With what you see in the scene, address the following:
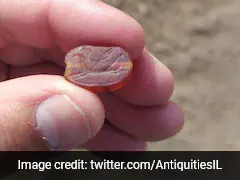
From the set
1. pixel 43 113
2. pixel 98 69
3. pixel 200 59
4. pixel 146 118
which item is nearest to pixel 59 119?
pixel 43 113

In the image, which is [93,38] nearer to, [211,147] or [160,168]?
[160,168]

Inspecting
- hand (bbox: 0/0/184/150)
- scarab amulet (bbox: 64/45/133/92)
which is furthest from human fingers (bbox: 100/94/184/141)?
scarab amulet (bbox: 64/45/133/92)

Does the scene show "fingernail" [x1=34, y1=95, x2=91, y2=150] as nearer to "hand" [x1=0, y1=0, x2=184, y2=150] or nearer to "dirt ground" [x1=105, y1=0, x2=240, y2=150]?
"hand" [x1=0, y1=0, x2=184, y2=150]

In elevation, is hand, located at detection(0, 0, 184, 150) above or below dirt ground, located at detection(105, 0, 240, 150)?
below

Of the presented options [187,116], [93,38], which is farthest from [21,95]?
[187,116]
